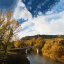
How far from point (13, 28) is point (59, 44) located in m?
63.8

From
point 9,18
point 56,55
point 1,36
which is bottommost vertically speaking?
point 56,55

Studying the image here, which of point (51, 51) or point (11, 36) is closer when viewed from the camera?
point (11, 36)

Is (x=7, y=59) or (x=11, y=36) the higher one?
(x=11, y=36)

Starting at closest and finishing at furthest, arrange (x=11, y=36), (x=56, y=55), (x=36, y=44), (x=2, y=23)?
(x=2, y=23)
(x=11, y=36)
(x=56, y=55)
(x=36, y=44)

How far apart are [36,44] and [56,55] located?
177ft

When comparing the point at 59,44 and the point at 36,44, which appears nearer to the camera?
the point at 59,44

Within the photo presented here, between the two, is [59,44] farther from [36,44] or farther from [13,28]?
[13,28]

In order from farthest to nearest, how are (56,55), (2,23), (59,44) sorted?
(59,44)
(56,55)
(2,23)

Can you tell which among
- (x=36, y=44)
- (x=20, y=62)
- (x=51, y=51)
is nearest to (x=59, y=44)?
(x=51, y=51)

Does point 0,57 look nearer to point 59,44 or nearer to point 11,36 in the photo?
point 11,36

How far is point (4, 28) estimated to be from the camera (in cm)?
5275

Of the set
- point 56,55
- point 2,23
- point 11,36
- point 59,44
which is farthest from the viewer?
point 59,44

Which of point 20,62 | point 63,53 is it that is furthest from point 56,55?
point 20,62

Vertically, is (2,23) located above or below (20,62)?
above
